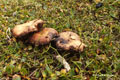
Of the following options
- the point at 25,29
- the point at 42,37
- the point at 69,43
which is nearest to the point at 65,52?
the point at 69,43

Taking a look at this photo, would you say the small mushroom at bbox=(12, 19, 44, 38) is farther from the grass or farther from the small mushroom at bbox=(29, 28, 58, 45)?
the grass

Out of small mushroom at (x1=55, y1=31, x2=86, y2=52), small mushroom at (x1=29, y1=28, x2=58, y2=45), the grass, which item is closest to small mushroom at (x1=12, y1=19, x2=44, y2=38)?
small mushroom at (x1=29, y1=28, x2=58, y2=45)

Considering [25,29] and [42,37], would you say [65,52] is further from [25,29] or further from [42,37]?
[25,29]

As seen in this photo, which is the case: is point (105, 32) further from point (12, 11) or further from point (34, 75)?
point (12, 11)

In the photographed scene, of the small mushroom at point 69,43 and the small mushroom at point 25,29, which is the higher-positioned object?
the small mushroom at point 25,29

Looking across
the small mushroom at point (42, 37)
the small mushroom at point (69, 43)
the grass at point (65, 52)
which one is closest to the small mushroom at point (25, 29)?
the small mushroom at point (42, 37)

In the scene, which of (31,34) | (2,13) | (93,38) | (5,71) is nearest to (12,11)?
(2,13)

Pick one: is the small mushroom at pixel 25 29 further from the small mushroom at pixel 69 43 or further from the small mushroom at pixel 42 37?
the small mushroom at pixel 69 43
